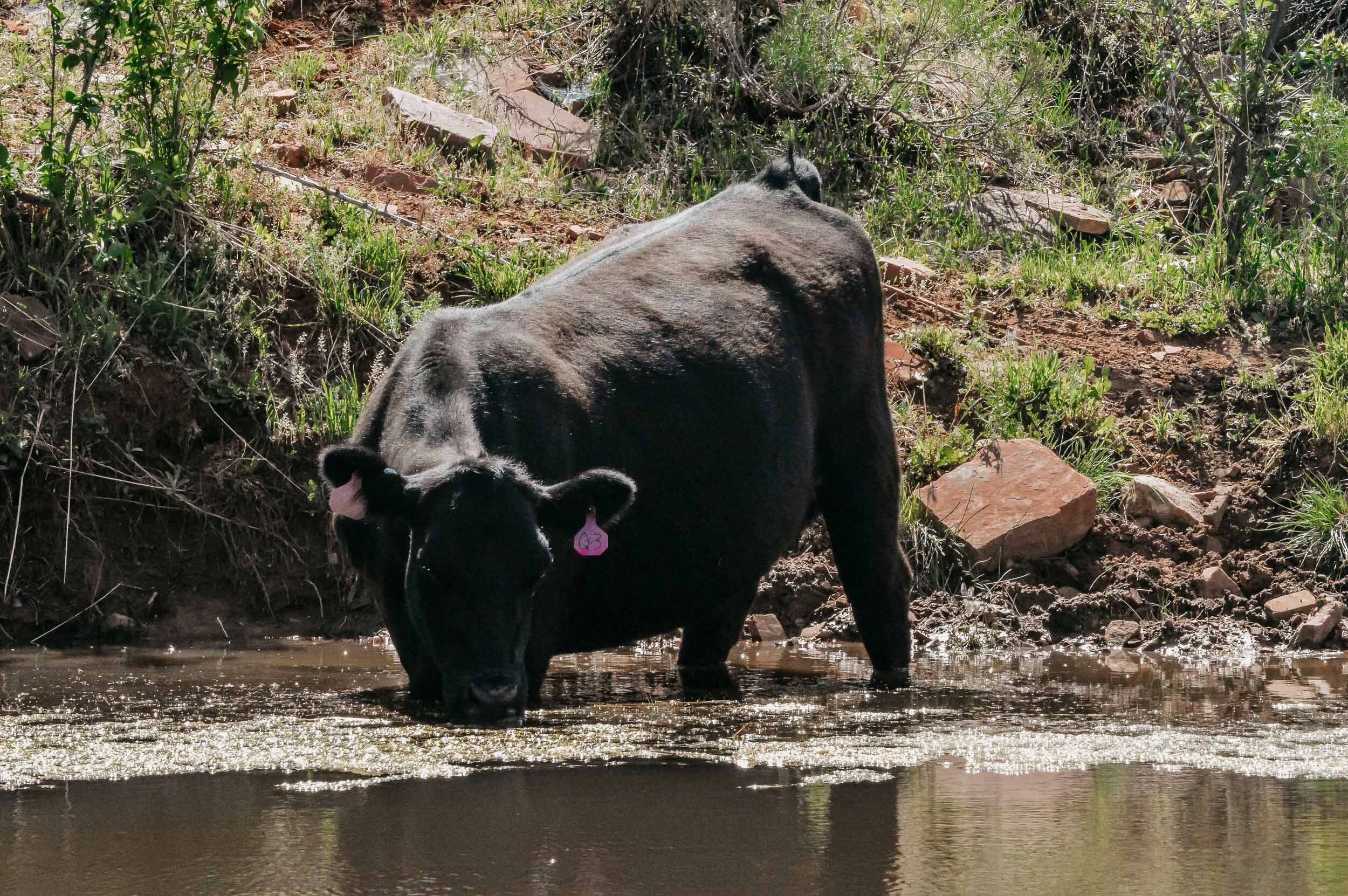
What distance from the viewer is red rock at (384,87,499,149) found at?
40.0ft

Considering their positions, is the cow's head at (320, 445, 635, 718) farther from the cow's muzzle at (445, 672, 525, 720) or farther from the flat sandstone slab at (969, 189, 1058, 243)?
the flat sandstone slab at (969, 189, 1058, 243)

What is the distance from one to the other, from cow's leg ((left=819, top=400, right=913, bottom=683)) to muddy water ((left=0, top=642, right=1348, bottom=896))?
0.89 metres

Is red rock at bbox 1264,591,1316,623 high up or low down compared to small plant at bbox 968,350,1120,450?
down

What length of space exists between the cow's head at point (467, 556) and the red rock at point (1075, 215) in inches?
314

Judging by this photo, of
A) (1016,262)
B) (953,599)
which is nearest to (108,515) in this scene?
(953,599)

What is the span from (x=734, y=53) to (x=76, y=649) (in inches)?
296

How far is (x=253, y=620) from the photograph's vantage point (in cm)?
882

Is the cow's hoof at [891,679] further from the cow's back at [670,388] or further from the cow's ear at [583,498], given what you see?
the cow's ear at [583,498]

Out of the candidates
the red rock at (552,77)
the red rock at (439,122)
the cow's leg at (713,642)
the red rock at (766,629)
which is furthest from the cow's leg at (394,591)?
the red rock at (552,77)

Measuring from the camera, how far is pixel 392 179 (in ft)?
37.8

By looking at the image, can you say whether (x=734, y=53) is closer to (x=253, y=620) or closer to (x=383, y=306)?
(x=383, y=306)

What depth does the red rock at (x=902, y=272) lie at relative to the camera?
11.7 meters

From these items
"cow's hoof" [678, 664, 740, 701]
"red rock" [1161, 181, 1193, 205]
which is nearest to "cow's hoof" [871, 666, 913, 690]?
"cow's hoof" [678, 664, 740, 701]

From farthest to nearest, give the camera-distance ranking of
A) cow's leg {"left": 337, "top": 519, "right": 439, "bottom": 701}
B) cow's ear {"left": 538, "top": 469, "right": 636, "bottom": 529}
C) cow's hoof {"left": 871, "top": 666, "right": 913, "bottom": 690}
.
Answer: cow's hoof {"left": 871, "top": 666, "right": 913, "bottom": 690}
cow's leg {"left": 337, "top": 519, "right": 439, "bottom": 701}
cow's ear {"left": 538, "top": 469, "right": 636, "bottom": 529}
